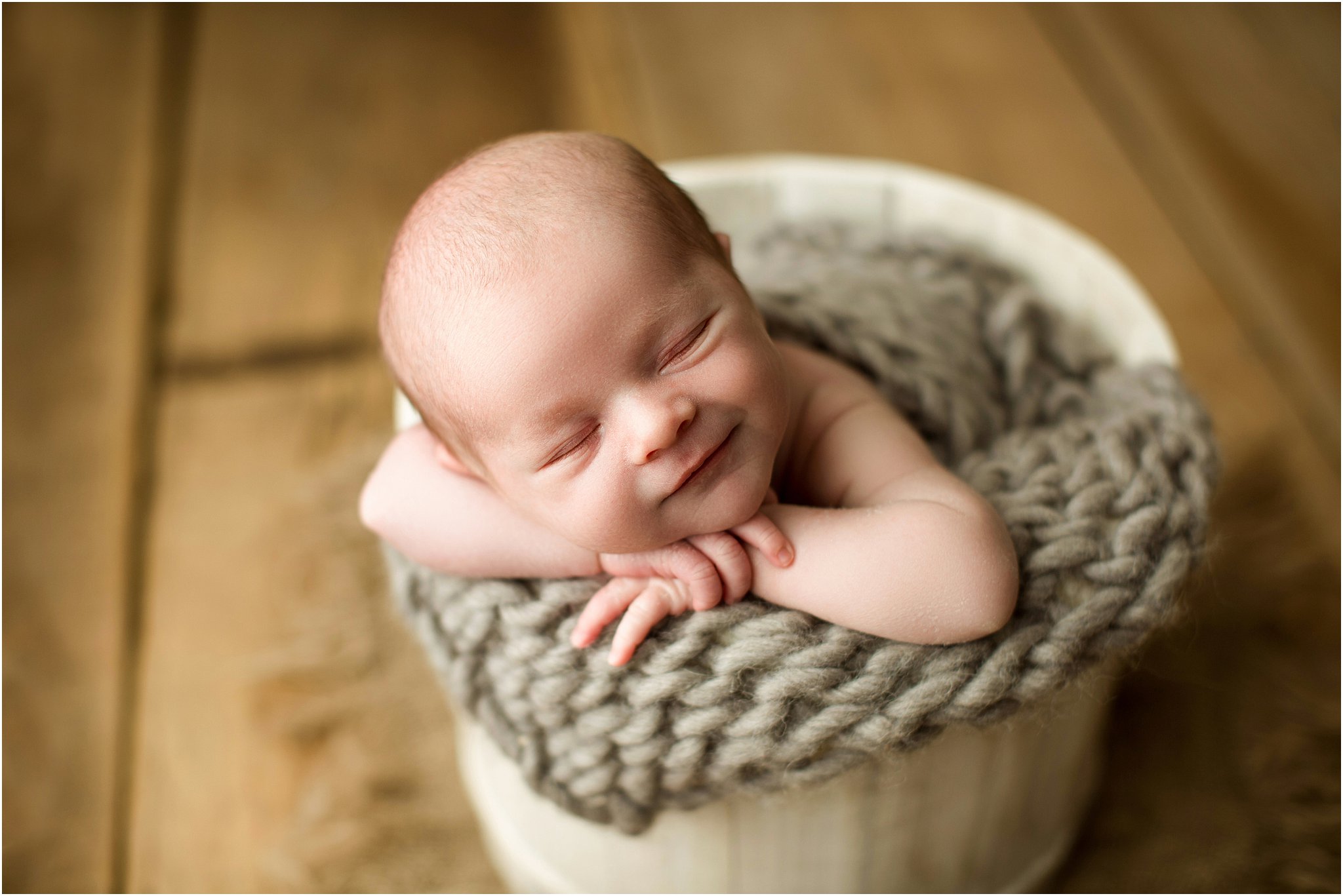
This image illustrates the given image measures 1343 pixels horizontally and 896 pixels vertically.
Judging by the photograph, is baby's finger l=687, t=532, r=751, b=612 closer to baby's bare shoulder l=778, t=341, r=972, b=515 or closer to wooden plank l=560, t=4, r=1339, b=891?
baby's bare shoulder l=778, t=341, r=972, b=515

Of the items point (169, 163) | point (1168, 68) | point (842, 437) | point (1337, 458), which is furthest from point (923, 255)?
point (169, 163)

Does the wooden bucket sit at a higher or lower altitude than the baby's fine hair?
lower

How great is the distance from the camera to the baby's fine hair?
56 cm

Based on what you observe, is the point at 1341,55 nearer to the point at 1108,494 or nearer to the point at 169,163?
the point at 1108,494

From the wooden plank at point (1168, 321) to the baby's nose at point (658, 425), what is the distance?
0.37m

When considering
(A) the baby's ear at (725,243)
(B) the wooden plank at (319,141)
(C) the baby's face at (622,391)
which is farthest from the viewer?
(B) the wooden plank at (319,141)

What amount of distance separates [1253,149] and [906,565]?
1139mm

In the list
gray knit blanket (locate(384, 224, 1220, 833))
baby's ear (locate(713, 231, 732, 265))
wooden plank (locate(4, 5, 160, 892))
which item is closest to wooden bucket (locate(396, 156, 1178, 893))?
gray knit blanket (locate(384, 224, 1220, 833))

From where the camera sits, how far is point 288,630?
1118 millimetres

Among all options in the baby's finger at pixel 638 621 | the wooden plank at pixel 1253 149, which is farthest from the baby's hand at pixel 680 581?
the wooden plank at pixel 1253 149

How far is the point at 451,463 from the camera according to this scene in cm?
69

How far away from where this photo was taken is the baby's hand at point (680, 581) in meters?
0.61

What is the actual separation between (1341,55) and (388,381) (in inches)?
47.1

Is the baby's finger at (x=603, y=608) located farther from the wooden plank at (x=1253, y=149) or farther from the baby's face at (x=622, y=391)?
the wooden plank at (x=1253, y=149)
